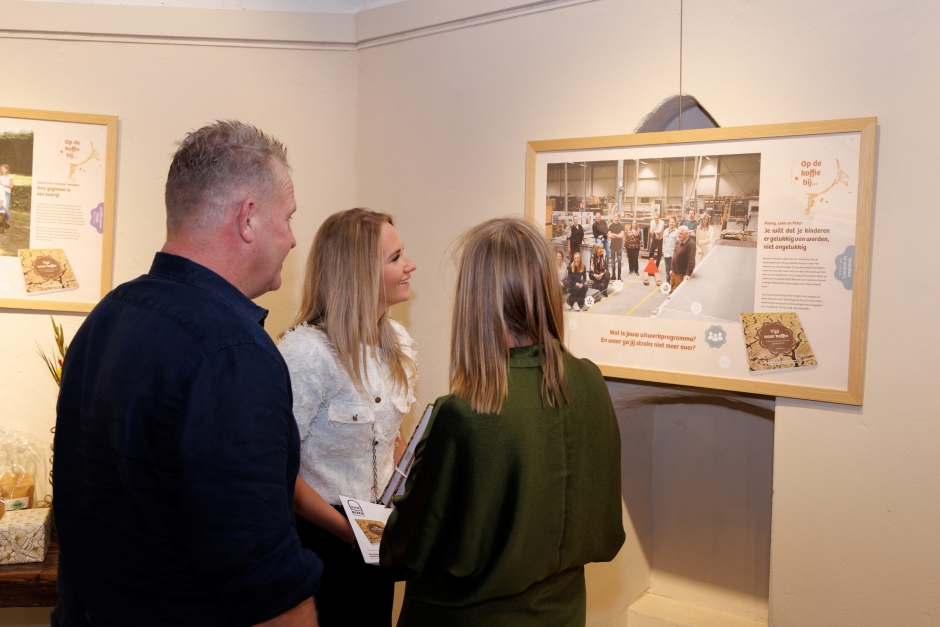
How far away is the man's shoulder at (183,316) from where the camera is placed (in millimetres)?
1095

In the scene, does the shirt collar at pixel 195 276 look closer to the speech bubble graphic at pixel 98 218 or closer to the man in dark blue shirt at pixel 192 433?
the man in dark blue shirt at pixel 192 433

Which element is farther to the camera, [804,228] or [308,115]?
[308,115]

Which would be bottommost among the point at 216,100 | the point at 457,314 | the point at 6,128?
the point at 457,314

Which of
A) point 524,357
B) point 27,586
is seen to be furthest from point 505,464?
point 27,586

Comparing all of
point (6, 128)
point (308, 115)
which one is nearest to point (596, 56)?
point (308, 115)

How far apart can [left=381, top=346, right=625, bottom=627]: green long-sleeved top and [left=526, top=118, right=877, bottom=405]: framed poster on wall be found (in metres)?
0.85

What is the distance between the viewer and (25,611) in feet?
9.78

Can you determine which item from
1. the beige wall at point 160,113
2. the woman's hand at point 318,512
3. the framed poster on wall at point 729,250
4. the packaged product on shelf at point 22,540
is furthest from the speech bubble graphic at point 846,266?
the packaged product on shelf at point 22,540

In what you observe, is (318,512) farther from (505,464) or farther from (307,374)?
(505,464)

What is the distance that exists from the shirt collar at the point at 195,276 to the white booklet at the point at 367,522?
28.4 inches

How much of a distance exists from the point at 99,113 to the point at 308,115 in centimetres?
86

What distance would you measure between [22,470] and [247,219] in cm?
226

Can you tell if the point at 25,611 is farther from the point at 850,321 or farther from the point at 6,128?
the point at 850,321

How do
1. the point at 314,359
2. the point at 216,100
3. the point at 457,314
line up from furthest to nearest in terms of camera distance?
the point at 216,100 → the point at 314,359 → the point at 457,314
